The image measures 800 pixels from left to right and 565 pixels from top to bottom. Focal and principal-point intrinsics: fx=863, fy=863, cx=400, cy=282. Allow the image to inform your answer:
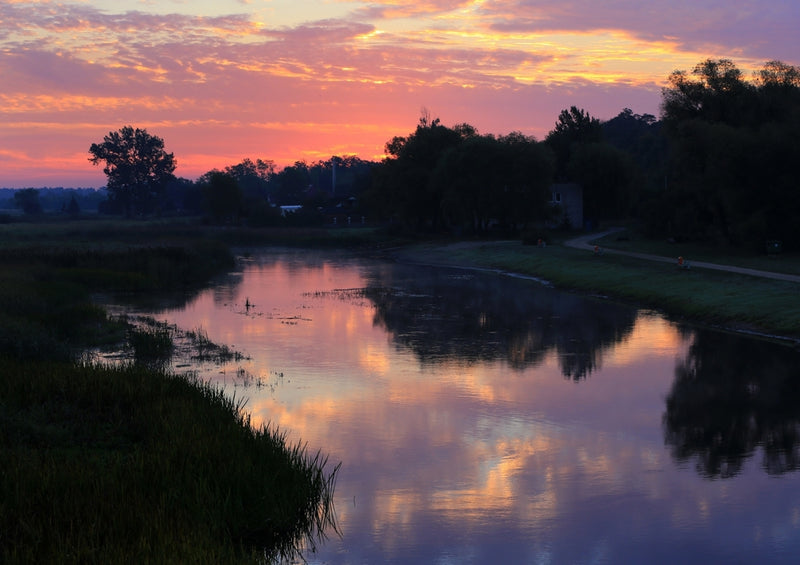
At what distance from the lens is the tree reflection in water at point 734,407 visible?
18.0 meters

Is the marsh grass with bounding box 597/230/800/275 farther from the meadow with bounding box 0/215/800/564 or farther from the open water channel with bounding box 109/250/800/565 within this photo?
the meadow with bounding box 0/215/800/564

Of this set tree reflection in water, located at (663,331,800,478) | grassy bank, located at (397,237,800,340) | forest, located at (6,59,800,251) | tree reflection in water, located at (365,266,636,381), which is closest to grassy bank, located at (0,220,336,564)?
tree reflection in water, located at (663,331,800,478)

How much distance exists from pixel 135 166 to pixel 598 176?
114 m

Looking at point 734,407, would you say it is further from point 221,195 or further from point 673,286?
point 221,195

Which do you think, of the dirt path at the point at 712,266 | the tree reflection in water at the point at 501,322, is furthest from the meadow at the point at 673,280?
the tree reflection in water at the point at 501,322

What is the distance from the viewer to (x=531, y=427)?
20.2m

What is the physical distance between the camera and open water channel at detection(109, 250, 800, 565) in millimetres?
13328

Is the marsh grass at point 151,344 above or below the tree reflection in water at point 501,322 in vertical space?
above

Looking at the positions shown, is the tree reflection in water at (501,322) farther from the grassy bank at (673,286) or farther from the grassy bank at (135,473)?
the grassy bank at (135,473)

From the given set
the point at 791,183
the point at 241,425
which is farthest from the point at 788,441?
the point at 791,183

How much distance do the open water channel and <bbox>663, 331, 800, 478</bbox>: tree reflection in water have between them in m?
0.08

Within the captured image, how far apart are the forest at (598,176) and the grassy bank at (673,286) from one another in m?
A: 7.00

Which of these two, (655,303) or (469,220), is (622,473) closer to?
(655,303)

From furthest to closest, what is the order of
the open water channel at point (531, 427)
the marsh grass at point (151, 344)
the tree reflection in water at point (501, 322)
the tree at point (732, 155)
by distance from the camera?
1. the tree at point (732, 155)
2. the tree reflection in water at point (501, 322)
3. the marsh grass at point (151, 344)
4. the open water channel at point (531, 427)
